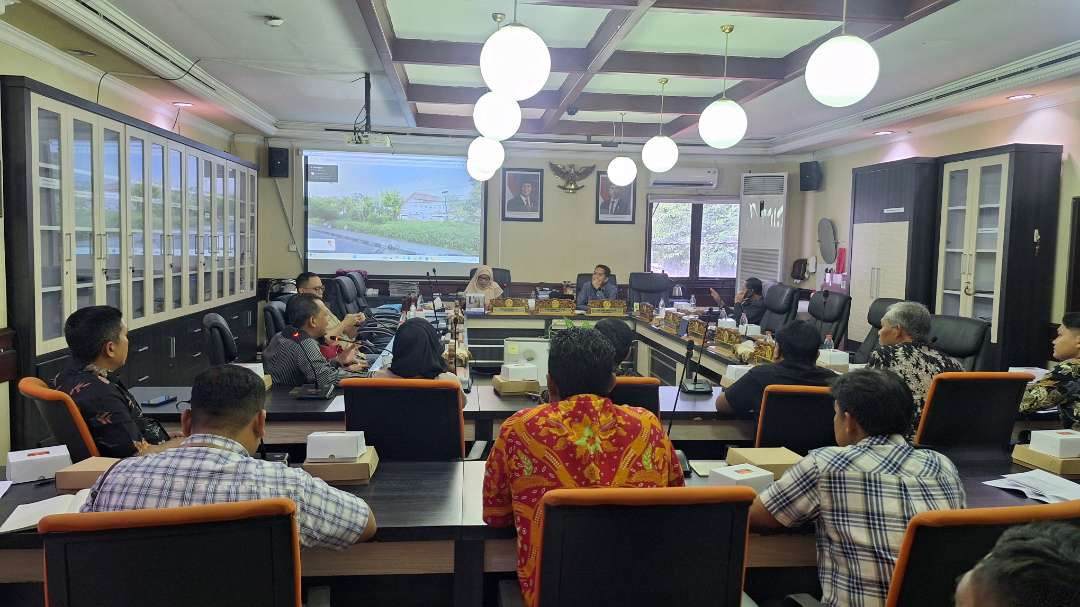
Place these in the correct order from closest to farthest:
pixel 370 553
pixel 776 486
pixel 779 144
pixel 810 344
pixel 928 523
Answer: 1. pixel 928 523
2. pixel 776 486
3. pixel 370 553
4. pixel 810 344
5. pixel 779 144

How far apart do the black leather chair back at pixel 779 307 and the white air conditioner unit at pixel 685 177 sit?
3374 mm

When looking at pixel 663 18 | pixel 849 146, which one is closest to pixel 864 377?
pixel 663 18

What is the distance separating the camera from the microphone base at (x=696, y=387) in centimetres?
330

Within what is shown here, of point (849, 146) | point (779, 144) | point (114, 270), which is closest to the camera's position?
point (114, 270)

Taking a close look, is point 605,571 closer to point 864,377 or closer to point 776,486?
point 776,486

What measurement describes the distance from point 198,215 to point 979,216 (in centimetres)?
669

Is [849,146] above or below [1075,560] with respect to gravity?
above

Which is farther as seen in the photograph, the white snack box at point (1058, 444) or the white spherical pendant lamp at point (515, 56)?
the white spherical pendant lamp at point (515, 56)

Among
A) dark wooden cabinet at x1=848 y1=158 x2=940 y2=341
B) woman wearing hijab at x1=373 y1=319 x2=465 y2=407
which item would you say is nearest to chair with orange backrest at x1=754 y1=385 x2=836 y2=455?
woman wearing hijab at x1=373 y1=319 x2=465 y2=407

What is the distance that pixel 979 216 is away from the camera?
5742 millimetres

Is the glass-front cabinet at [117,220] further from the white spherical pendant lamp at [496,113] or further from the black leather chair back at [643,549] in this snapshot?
the black leather chair back at [643,549]

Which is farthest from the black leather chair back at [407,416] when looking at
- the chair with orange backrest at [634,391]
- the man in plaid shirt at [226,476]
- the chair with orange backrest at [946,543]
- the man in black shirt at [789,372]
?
the chair with orange backrest at [946,543]

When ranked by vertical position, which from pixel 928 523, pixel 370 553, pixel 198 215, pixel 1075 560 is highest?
pixel 198 215

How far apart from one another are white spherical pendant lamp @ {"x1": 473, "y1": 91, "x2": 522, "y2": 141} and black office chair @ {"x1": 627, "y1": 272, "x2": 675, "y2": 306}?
359 centimetres
